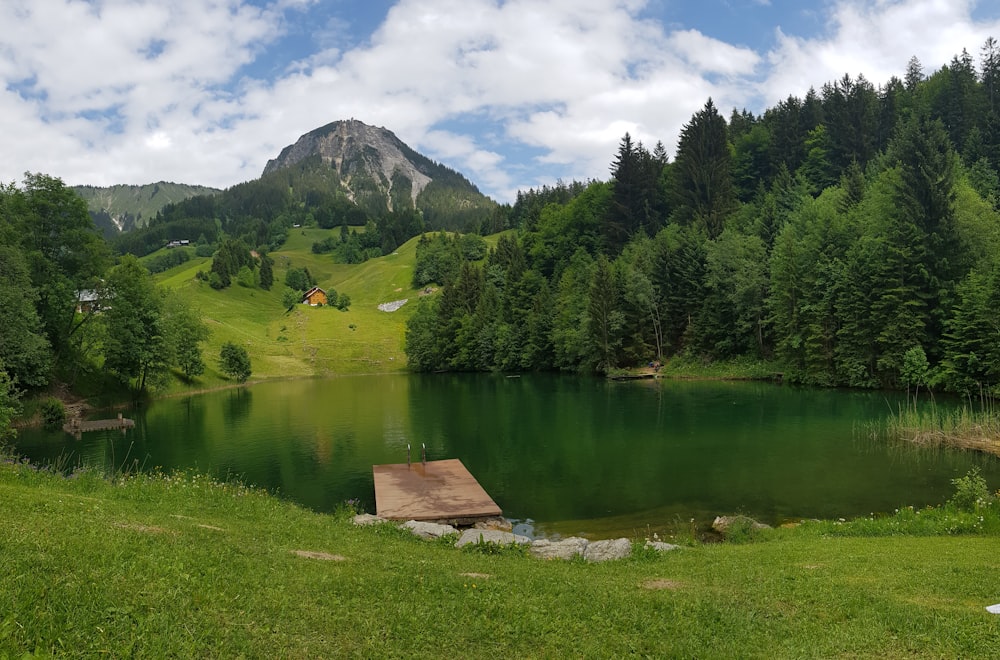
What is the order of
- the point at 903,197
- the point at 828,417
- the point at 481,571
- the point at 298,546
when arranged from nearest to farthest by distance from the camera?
the point at 481,571 < the point at 298,546 < the point at 828,417 < the point at 903,197

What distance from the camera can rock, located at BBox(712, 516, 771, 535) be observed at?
19.9m

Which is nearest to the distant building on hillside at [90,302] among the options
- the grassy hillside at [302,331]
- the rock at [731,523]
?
the grassy hillside at [302,331]

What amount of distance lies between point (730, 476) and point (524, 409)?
28906mm

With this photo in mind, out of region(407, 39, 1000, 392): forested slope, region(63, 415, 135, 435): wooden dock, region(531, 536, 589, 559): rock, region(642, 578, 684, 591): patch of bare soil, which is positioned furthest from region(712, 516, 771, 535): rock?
region(63, 415, 135, 435): wooden dock

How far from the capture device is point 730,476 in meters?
28.7

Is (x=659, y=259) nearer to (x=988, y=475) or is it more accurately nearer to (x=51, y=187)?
(x=988, y=475)

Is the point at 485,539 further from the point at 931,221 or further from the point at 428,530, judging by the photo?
the point at 931,221

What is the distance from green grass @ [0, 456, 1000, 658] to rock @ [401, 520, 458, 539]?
149 inches

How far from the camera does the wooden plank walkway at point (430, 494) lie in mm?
23047

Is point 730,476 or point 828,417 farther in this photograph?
point 828,417

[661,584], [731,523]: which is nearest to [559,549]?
[661,584]

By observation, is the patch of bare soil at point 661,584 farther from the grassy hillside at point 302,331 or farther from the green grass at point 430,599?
the grassy hillside at point 302,331

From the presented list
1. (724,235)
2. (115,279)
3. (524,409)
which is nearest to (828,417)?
(524,409)

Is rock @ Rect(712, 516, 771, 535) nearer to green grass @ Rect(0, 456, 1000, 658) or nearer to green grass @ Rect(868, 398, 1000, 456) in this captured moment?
green grass @ Rect(0, 456, 1000, 658)
